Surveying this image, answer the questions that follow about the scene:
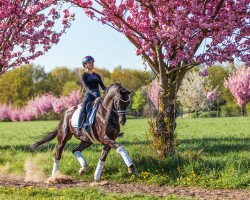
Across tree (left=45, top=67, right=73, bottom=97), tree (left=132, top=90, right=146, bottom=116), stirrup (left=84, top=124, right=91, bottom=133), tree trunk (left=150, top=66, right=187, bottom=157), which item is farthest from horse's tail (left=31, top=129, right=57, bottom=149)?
tree (left=45, top=67, right=73, bottom=97)

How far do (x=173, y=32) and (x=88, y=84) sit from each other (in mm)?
2631

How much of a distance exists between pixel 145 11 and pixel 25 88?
80602mm

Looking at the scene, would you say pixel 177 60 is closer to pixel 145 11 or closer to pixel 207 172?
pixel 145 11

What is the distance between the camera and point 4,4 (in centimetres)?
1842

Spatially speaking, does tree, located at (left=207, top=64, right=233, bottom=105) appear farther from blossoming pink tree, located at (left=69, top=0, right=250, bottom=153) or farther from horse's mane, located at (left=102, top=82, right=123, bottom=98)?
horse's mane, located at (left=102, top=82, right=123, bottom=98)

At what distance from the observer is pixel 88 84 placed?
11.6 metres

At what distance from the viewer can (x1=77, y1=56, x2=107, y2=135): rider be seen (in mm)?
11500

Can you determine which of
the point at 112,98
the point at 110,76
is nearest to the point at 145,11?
the point at 112,98

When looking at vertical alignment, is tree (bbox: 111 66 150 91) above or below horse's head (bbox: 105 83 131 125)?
above

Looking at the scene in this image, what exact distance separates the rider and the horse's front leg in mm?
886

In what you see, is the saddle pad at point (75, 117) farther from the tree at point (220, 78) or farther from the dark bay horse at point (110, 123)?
the tree at point (220, 78)

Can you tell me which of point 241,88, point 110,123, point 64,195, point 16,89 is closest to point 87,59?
point 110,123

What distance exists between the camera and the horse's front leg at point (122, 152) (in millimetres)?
10406

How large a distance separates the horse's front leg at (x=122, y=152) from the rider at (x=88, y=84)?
0.89m
